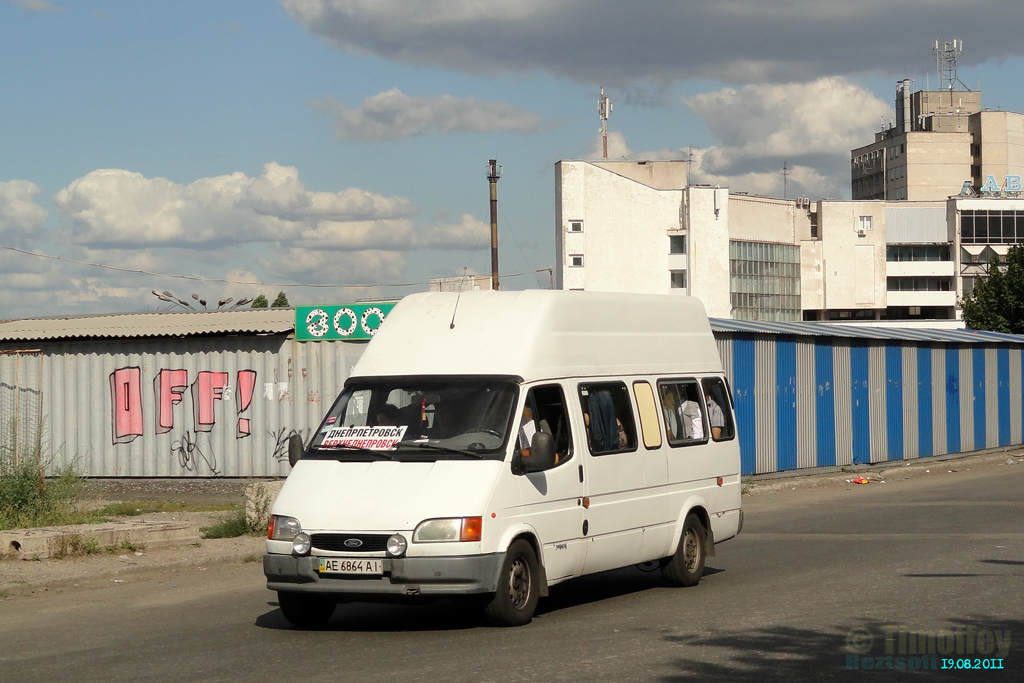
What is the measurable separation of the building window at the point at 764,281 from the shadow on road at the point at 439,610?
97251mm

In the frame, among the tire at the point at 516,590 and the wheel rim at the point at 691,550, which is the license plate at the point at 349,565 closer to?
the tire at the point at 516,590

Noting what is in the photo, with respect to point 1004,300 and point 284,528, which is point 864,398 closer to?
point 284,528

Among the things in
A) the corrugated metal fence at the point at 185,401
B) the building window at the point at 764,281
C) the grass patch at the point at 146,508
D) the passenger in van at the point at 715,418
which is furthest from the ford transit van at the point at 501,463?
the building window at the point at 764,281

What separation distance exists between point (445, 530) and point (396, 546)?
34 cm

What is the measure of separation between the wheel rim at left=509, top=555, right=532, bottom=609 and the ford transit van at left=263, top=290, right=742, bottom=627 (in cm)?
1

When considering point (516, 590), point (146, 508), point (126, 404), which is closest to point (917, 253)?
point (126, 404)

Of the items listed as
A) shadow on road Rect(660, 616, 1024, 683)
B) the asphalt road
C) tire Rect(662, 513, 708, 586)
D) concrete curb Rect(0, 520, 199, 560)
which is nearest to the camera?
shadow on road Rect(660, 616, 1024, 683)

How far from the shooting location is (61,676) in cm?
699

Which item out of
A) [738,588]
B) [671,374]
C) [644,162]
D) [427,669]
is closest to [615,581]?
[738,588]

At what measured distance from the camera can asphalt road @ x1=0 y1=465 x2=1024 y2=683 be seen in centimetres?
688

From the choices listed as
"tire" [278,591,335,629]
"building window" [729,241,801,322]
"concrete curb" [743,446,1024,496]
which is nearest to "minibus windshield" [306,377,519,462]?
"tire" [278,591,335,629]

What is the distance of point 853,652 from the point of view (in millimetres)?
7117

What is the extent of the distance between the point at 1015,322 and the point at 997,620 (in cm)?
5872

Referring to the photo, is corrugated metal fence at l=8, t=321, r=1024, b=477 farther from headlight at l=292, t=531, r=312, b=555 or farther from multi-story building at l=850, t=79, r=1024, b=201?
multi-story building at l=850, t=79, r=1024, b=201
